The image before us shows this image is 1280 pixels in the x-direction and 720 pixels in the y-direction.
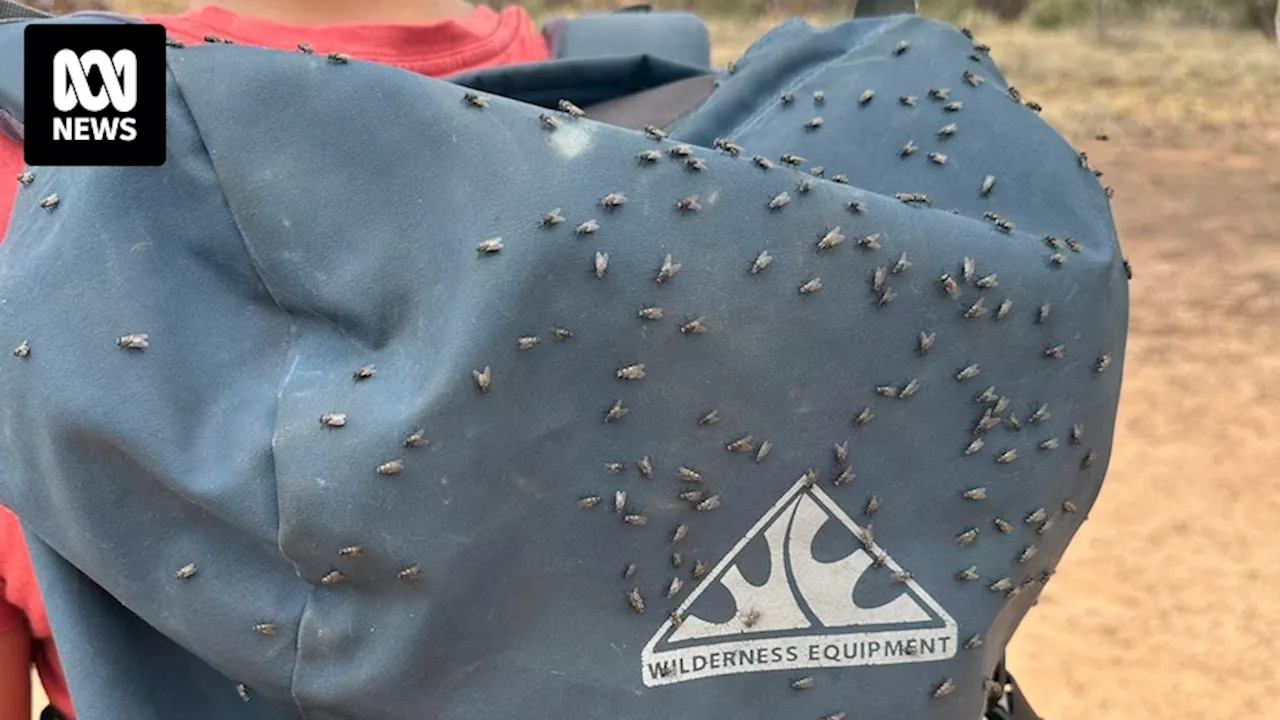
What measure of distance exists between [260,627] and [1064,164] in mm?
503

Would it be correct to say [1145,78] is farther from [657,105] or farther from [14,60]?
[14,60]

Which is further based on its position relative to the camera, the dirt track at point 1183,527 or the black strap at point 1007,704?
the dirt track at point 1183,527

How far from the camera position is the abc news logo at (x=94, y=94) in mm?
581

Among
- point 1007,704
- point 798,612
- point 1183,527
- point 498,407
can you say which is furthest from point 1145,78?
point 498,407

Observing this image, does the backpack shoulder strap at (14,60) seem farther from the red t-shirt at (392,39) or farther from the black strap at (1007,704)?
the black strap at (1007,704)

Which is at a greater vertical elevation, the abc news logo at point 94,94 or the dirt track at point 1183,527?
the abc news logo at point 94,94

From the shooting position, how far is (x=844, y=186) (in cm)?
63

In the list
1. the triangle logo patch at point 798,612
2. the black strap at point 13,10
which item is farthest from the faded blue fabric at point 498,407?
the black strap at point 13,10

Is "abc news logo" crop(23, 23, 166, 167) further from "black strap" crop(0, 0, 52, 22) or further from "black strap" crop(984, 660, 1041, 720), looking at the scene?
"black strap" crop(984, 660, 1041, 720)

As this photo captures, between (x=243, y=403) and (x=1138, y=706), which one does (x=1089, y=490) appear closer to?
(x=243, y=403)

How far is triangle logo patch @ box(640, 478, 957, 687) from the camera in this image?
0.65 meters

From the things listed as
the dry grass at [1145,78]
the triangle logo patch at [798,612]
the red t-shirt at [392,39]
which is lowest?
the dry grass at [1145,78]

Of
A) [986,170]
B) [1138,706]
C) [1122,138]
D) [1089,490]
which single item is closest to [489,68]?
[986,170]

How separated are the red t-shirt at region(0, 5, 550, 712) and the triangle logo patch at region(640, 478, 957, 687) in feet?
1.17
